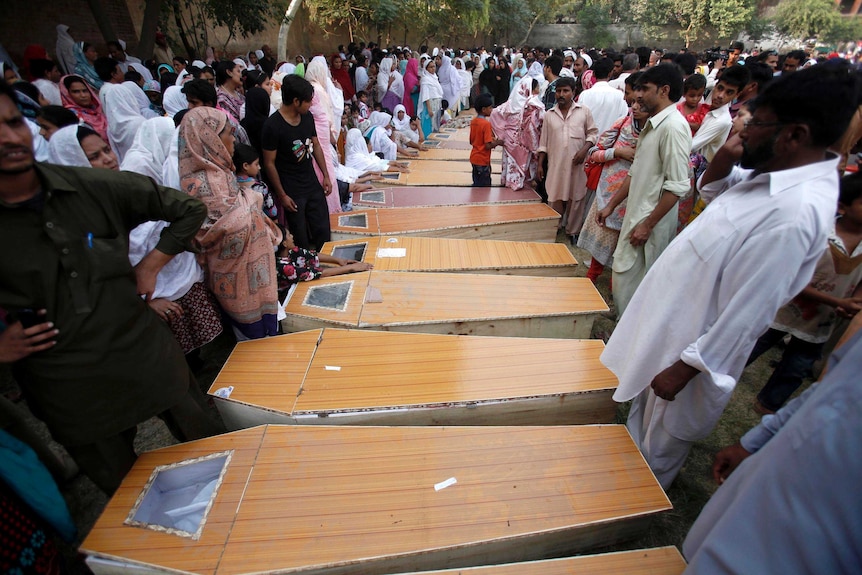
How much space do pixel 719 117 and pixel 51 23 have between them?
11290 mm

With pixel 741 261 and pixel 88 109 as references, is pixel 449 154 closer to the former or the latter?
pixel 88 109

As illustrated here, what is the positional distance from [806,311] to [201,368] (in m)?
3.68

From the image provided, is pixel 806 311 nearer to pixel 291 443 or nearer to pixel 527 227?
pixel 527 227

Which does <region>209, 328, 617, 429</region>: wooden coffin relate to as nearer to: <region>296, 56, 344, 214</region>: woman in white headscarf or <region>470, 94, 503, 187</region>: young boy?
<region>296, 56, 344, 214</region>: woman in white headscarf

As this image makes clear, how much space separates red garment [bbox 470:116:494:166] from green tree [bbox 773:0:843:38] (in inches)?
1297

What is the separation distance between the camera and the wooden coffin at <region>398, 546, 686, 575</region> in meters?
1.43

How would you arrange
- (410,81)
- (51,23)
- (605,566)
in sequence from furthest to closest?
(410,81) < (51,23) < (605,566)

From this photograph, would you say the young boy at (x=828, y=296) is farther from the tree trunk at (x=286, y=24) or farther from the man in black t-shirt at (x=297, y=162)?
the tree trunk at (x=286, y=24)

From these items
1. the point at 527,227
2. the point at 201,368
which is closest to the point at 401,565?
the point at 201,368

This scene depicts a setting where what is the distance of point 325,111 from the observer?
14.9 feet

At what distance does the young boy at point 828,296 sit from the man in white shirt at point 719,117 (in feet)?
3.84

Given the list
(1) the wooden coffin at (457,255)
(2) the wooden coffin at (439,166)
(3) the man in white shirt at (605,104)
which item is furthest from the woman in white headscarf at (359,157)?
(3) the man in white shirt at (605,104)

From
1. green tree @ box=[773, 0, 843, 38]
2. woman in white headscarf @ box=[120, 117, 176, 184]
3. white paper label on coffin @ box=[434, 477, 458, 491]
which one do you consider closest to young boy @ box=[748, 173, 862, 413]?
white paper label on coffin @ box=[434, 477, 458, 491]

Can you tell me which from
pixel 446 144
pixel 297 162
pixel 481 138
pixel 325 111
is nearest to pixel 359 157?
pixel 325 111
